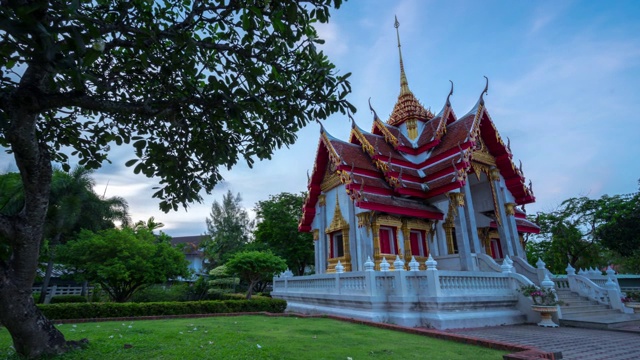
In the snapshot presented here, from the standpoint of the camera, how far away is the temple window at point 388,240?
13.8m

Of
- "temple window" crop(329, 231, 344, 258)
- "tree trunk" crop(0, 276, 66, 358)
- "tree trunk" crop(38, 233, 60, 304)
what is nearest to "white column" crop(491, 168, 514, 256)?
Result: "temple window" crop(329, 231, 344, 258)

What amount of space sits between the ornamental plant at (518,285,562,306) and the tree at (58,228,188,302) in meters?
16.8

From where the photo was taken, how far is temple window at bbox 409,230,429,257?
1450cm

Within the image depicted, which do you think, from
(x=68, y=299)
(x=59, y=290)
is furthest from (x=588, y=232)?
(x=59, y=290)

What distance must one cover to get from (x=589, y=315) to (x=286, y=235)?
67.3 ft

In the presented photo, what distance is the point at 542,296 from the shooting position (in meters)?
10.1

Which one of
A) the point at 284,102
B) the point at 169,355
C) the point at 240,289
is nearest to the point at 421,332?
the point at 169,355

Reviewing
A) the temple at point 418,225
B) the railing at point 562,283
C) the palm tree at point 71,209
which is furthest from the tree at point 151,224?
the railing at point 562,283

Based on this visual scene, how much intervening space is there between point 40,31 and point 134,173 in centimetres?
260

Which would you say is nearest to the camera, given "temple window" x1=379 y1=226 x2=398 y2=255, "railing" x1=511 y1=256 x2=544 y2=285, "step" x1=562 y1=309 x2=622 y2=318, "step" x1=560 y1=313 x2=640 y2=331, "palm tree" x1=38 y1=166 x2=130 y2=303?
"step" x1=560 y1=313 x2=640 y2=331

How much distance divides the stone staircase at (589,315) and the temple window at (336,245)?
8.02m

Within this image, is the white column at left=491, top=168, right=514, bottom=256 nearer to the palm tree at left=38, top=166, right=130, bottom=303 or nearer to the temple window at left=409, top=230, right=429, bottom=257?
the temple window at left=409, top=230, right=429, bottom=257

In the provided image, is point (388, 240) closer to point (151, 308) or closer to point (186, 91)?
point (151, 308)

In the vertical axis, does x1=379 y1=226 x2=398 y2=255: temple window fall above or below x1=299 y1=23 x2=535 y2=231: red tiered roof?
below
